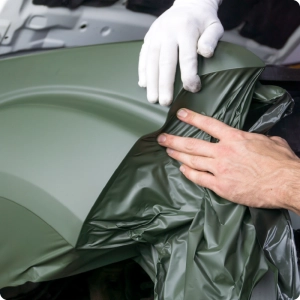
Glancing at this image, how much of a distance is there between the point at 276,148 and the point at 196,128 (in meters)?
0.20

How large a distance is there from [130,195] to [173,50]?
37cm

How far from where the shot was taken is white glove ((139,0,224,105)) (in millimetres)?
873

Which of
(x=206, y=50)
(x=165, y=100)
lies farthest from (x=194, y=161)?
(x=206, y=50)

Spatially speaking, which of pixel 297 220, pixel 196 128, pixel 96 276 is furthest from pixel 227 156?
pixel 96 276

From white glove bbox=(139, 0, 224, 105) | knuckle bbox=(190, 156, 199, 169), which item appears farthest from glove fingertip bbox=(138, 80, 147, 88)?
knuckle bbox=(190, 156, 199, 169)

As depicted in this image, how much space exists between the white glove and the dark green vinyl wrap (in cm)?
3

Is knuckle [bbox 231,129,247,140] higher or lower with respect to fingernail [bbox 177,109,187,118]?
lower

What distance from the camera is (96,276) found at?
1249mm

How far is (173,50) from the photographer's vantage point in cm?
91

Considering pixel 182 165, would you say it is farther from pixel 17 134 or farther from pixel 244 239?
pixel 17 134

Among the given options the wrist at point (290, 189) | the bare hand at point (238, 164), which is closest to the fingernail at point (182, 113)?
the bare hand at point (238, 164)

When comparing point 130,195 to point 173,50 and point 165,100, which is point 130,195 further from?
point 173,50

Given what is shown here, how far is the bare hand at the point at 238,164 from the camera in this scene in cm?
81

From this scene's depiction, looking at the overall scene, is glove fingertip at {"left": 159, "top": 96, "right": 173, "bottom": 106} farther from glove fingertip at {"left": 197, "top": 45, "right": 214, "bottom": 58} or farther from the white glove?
glove fingertip at {"left": 197, "top": 45, "right": 214, "bottom": 58}
